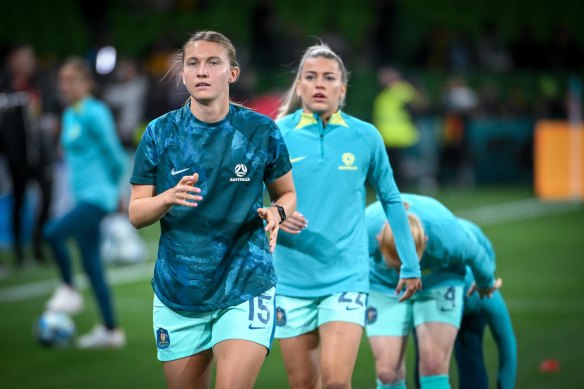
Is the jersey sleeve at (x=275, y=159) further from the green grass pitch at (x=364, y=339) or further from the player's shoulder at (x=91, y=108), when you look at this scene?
the player's shoulder at (x=91, y=108)

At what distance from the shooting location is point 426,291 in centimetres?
657

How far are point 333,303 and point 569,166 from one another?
57.1 ft

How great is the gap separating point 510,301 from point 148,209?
745 centimetres

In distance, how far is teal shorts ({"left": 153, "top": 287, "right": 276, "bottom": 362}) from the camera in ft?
16.3

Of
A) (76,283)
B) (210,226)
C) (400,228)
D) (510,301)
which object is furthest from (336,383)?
(76,283)

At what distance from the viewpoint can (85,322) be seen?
1084cm

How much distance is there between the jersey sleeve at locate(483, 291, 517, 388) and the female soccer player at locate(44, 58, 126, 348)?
3.91m

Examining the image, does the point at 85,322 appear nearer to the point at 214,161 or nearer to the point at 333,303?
the point at 333,303

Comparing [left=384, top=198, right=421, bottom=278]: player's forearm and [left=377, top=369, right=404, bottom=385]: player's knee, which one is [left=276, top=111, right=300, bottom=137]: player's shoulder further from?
[left=377, top=369, right=404, bottom=385]: player's knee

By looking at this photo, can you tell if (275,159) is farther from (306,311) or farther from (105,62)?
(105,62)

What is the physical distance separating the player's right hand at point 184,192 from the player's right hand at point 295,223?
110 cm

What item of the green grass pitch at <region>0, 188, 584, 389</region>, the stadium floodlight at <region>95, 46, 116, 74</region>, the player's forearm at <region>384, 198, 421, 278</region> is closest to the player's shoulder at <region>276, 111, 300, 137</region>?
the player's forearm at <region>384, 198, 421, 278</region>

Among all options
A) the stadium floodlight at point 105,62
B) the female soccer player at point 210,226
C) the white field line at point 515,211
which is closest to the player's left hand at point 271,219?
the female soccer player at point 210,226

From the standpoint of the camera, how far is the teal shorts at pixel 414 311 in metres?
6.48
